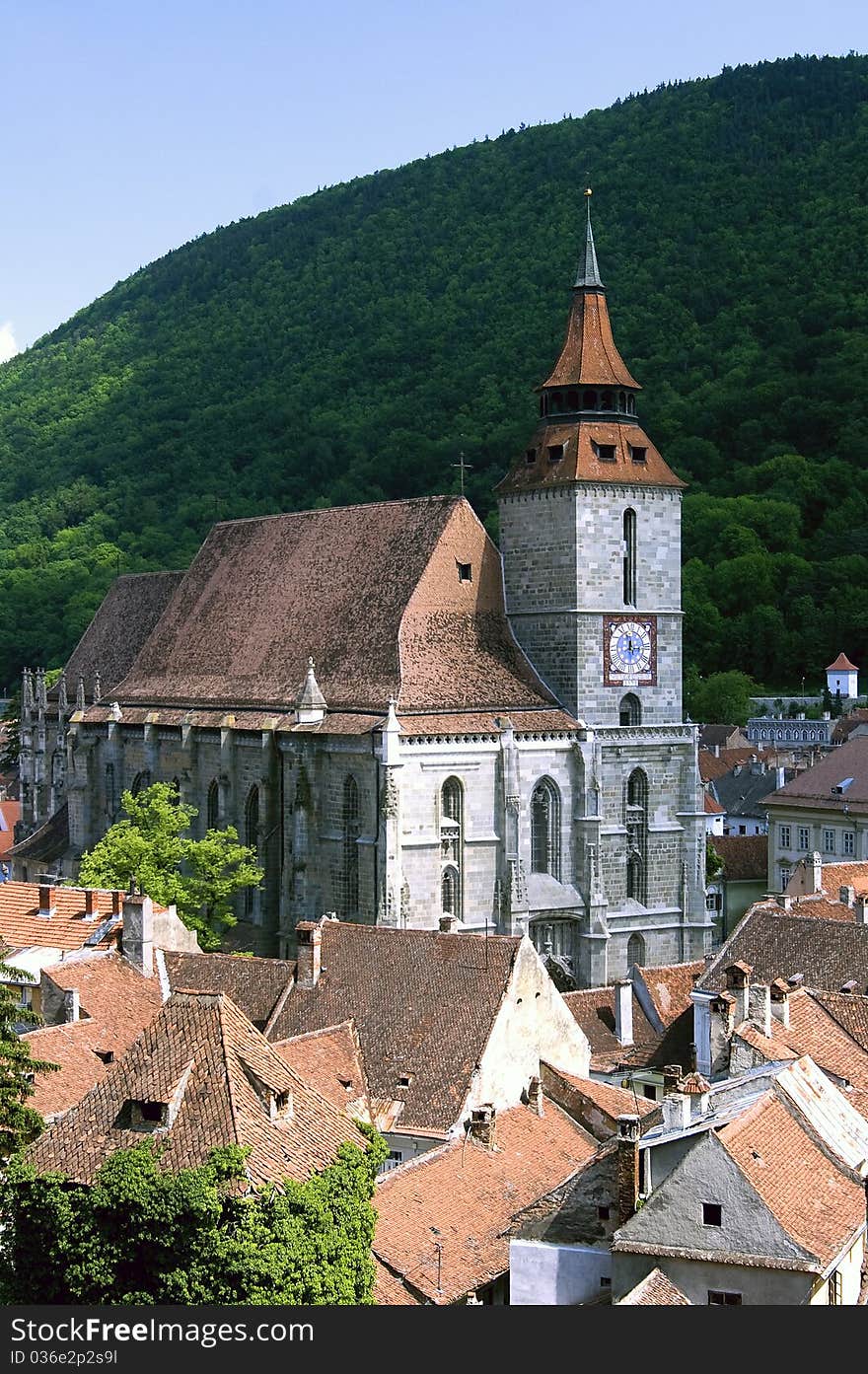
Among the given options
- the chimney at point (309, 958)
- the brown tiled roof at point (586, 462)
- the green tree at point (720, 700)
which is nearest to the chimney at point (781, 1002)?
the chimney at point (309, 958)

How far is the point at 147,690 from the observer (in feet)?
240

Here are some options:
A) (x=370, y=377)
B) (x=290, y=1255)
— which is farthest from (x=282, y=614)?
(x=370, y=377)

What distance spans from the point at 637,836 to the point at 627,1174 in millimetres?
35179

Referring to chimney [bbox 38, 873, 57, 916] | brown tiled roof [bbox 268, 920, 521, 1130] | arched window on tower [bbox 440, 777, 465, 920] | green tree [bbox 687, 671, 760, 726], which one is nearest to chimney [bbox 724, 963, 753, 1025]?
brown tiled roof [bbox 268, 920, 521, 1130]

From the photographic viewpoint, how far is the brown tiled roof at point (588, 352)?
63281 mm

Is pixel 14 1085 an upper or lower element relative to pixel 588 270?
lower

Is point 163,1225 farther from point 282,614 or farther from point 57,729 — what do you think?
point 57,729

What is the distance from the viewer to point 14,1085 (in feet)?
91.6

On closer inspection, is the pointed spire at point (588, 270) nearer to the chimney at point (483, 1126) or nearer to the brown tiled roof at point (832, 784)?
the brown tiled roof at point (832, 784)

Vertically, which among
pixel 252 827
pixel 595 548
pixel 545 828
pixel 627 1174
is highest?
pixel 595 548

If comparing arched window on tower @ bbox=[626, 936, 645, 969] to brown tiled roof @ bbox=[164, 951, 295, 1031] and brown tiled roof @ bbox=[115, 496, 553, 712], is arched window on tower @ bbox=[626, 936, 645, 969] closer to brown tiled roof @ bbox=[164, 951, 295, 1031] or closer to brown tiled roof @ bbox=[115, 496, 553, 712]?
brown tiled roof @ bbox=[115, 496, 553, 712]

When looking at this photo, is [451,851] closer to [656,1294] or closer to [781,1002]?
[781,1002]

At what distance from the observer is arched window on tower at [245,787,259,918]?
63.3 metres

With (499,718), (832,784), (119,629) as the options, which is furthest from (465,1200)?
(832,784)
